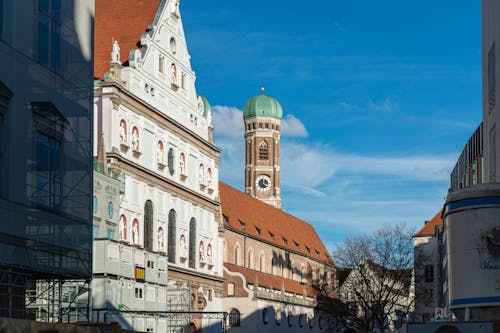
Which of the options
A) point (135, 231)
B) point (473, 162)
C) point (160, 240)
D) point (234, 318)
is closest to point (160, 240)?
point (160, 240)

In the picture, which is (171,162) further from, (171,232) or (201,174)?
(201,174)

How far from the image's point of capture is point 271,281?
96875 millimetres

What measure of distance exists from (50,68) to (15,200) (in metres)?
4.80

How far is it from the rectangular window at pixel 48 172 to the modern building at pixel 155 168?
18.0m

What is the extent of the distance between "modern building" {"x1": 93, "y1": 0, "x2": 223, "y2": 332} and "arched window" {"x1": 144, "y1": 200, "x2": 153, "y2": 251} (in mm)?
68

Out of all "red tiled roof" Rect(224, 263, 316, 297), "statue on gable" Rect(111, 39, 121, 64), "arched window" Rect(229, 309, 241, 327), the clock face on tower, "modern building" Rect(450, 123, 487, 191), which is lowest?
"arched window" Rect(229, 309, 241, 327)

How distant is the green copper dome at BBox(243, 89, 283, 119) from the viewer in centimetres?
14338

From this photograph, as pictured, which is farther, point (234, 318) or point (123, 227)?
point (234, 318)

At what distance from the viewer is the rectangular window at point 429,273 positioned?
8781cm

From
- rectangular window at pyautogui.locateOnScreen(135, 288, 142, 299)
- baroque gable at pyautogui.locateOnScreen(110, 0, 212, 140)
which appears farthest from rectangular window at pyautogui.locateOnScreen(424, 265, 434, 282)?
rectangular window at pyautogui.locateOnScreen(135, 288, 142, 299)

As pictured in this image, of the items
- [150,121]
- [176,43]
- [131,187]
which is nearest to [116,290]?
[131,187]

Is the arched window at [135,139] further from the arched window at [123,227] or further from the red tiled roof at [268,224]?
the red tiled roof at [268,224]

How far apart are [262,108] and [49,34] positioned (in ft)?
377

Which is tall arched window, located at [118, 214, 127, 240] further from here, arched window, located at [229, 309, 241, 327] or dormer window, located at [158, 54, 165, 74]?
arched window, located at [229, 309, 241, 327]
